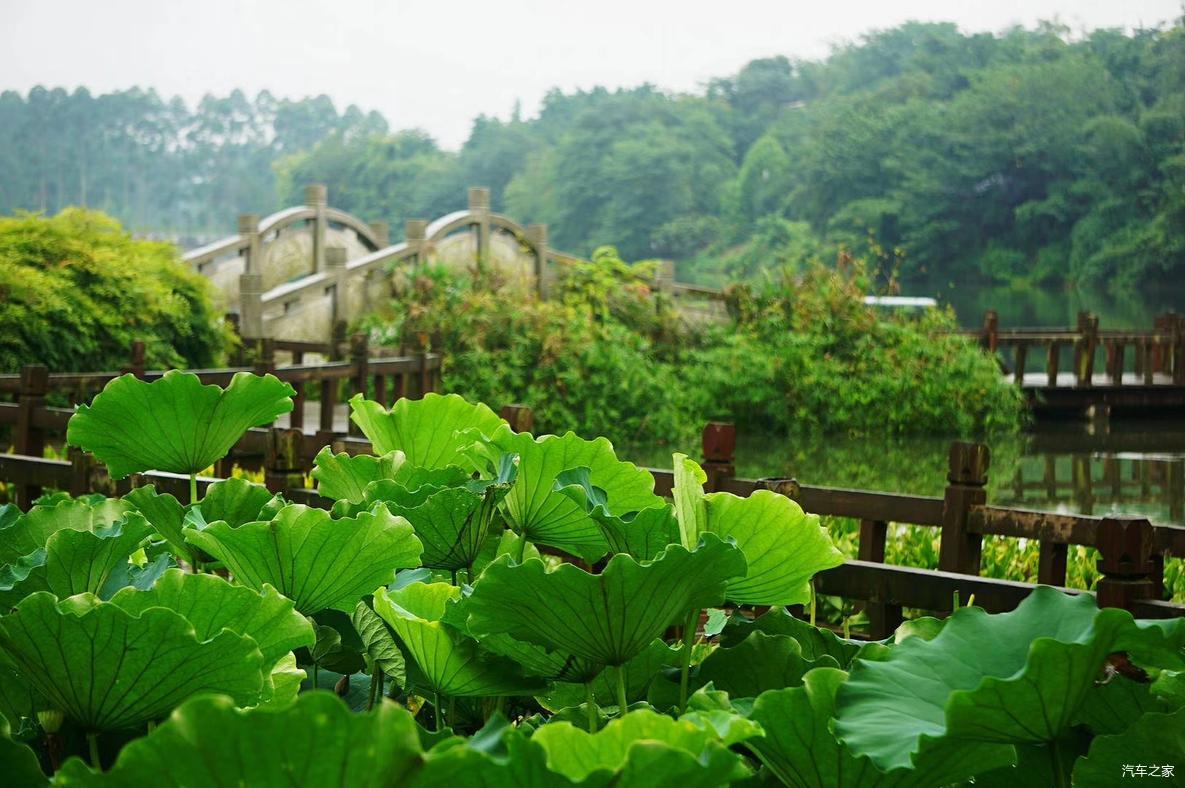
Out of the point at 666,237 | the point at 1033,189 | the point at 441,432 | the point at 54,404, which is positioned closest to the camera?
the point at 441,432

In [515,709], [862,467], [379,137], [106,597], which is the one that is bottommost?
[862,467]

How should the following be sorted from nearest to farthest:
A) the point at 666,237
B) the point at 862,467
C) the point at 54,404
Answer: the point at 54,404
the point at 862,467
the point at 666,237

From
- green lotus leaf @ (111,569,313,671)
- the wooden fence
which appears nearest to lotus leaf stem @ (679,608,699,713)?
green lotus leaf @ (111,569,313,671)

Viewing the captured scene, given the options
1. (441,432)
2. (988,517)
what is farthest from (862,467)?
(441,432)

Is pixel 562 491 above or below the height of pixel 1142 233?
below

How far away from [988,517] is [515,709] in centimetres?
309

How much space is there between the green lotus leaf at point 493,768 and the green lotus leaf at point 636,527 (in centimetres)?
29

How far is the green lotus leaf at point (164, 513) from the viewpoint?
1.01 metres

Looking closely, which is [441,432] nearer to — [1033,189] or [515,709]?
[515,709]

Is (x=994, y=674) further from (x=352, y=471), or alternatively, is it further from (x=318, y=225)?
(x=318, y=225)

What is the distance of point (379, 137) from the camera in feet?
202

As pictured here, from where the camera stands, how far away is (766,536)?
2.80 ft

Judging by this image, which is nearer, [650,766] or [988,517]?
[650,766]

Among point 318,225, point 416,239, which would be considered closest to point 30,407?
point 416,239
